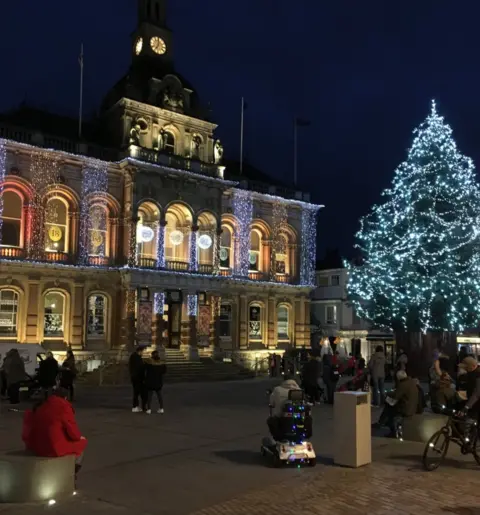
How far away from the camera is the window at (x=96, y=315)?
3466 centimetres

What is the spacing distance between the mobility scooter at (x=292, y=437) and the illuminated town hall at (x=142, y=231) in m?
24.0

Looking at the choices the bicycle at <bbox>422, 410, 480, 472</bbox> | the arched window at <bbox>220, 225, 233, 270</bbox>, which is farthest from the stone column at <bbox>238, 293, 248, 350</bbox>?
the bicycle at <bbox>422, 410, 480, 472</bbox>

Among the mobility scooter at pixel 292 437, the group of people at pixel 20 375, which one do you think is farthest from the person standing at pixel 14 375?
the mobility scooter at pixel 292 437

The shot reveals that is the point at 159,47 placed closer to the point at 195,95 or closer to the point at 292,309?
the point at 195,95

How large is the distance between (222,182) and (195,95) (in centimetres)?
653

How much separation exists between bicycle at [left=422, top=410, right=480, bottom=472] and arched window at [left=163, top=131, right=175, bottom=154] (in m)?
29.1

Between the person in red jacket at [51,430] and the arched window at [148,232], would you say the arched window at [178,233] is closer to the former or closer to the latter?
the arched window at [148,232]

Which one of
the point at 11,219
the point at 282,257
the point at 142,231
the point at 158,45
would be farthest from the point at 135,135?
the point at 282,257

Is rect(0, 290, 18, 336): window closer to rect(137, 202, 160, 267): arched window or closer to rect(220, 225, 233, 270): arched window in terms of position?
rect(137, 202, 160, 267): arched window

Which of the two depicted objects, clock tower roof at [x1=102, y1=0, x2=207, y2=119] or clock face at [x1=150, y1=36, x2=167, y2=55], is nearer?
clock tower roof at [x1=102, y1=0, x2=207, y2=119]

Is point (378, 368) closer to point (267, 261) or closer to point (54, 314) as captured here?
point (54, 314)

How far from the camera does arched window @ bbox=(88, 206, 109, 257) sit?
1367 inches

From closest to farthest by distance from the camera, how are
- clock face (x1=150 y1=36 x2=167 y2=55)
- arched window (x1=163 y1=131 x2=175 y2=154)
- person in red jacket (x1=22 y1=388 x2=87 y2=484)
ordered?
person in red jacket (x1=22 y1=388 x2=87 y2=484), arched window (x1=163 y1=131 x2=175 y2=154), clock face (x1=150 y1=36 x2=167 y2=55)

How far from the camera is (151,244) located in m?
36.6
